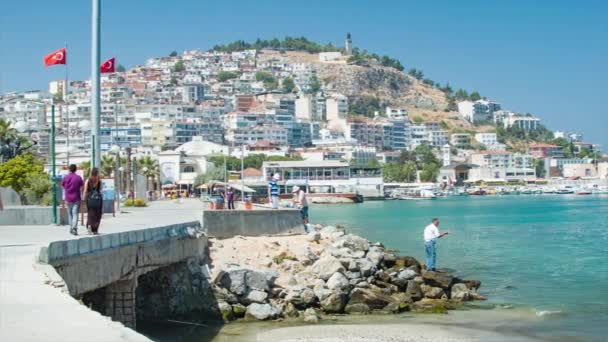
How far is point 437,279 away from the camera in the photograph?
2433 centimetres

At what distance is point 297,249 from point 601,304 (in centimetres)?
788

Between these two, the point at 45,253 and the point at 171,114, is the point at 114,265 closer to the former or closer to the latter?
the point at 45,253

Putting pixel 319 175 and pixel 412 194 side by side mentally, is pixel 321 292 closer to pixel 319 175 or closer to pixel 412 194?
pixel 319 175

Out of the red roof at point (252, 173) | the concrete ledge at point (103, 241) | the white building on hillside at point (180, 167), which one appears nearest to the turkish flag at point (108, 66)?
the concrete ledge at point (103, 241)

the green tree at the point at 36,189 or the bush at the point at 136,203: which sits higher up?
the green tree at the point at 36,189

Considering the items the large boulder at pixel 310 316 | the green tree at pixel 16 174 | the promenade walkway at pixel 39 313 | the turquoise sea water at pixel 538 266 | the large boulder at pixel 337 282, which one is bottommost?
the turquoise sea water at pixel 538 266

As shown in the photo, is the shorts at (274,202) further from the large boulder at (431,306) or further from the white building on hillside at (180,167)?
the white building on hillside at (180,167)

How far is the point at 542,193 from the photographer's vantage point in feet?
630

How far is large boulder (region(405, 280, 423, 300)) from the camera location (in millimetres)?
23356

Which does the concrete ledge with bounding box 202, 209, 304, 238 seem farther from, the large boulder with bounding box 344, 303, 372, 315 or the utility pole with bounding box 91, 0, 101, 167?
the large boulder with bounding box 344, 303, 372, 315

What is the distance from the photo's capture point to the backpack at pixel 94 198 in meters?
16.0

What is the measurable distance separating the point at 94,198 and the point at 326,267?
8242 millimetres

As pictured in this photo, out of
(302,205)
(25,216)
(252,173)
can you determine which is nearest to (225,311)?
(25,216)

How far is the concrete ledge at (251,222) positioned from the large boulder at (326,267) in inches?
106
